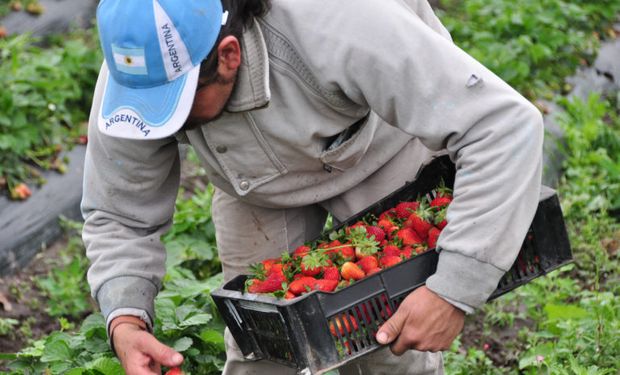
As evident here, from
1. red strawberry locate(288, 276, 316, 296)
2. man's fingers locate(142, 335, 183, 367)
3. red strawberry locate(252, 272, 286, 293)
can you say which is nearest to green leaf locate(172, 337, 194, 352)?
man's fingers locate(142, 335, 183, 367)

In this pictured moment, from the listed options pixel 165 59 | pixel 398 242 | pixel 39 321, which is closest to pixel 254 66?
pixel 165 59

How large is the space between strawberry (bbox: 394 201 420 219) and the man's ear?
0.71 m

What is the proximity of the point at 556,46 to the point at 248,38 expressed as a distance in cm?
465

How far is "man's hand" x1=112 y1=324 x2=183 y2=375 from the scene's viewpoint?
9.34 ft

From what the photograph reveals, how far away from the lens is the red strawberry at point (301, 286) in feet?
9.23

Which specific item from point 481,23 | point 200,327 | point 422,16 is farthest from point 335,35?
point 481,23

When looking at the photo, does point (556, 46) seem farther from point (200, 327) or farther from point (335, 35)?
point (335, 35)

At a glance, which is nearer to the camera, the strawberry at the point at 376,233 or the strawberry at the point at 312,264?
the strawberry at the point at 312,264

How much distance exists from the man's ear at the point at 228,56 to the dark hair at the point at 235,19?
1 cm

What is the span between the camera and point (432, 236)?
2.99m

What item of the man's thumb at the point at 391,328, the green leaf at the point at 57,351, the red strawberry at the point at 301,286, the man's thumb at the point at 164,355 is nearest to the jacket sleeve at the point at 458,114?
the man's thumb at the point at 391,328

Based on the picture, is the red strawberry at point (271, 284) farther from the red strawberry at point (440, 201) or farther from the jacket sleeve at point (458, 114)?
the red strawberry at point (440, 201)

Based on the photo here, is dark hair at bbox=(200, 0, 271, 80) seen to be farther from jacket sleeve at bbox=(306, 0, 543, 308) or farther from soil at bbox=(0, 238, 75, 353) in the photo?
soil at bbox=(0, 238, 75, 353)

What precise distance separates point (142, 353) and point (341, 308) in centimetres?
58
